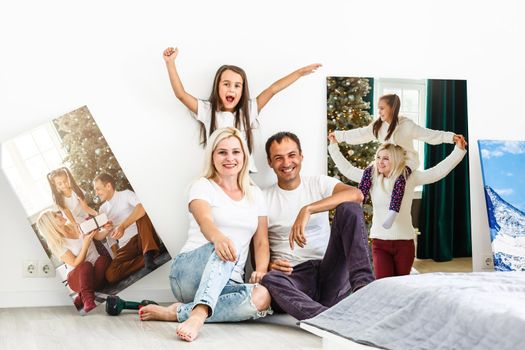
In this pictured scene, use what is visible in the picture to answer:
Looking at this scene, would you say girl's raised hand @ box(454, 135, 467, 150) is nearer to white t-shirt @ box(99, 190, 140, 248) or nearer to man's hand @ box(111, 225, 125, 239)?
white t-shirt @ box(99, 190, 140, 248)

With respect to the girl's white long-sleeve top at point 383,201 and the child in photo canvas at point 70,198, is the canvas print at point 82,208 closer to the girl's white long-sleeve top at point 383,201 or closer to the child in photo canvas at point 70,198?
the child in photo canvas at point 70,198

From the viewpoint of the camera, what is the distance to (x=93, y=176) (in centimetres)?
383

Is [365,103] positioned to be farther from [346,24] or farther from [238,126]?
[238,126]

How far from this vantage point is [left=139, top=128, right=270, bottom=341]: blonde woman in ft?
10.5

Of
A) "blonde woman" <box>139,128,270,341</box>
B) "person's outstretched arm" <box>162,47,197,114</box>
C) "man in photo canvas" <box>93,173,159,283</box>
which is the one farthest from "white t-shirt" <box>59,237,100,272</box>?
"person's outstretched arm" <box>162,47,197,114</box>

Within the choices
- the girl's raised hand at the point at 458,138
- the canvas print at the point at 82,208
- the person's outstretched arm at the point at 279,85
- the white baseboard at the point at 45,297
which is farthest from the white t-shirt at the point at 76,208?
the girl's raised hand at the point at 458,138

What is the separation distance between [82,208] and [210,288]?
96 centimetres

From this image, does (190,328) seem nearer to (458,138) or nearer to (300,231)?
(300,231)

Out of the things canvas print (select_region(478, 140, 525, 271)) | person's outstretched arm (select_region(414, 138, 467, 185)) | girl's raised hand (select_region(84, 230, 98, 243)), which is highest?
girl's raised hand (select_region(84, 230, 98, 243))

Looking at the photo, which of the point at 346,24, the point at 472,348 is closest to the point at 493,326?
the point at 472,348

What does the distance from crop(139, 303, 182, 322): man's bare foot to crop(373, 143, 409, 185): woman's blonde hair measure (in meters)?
1.54

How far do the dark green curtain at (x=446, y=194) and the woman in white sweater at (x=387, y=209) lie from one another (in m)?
0.10

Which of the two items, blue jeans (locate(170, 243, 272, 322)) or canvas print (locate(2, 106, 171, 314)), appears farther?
canvas print (locate(2, 106, 171, 314))

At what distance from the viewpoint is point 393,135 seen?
14.2ft
